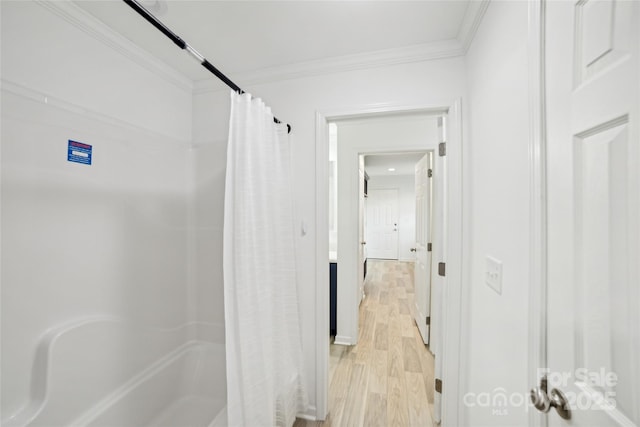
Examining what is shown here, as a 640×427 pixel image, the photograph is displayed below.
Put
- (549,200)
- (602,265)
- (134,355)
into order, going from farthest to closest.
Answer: (134,355)
(549,200)
(602,265)

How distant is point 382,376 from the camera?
2.21m

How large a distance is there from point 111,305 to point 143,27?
5.40 feet

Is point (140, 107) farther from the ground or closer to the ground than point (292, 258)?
farther from the ground

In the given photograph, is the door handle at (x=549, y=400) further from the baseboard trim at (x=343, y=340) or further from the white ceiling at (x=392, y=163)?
the white ceiling at (x=392, y=163)

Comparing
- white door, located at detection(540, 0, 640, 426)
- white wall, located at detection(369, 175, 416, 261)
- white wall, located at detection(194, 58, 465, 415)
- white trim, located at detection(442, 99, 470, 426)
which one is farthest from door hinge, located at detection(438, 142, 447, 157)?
white wall, located at detection(369, 175, 416, 261)

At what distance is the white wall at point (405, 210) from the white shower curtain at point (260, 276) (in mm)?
6336

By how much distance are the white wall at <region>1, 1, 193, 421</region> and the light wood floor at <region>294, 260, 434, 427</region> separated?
4.60 ft

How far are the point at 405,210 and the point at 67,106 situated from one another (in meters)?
7.30

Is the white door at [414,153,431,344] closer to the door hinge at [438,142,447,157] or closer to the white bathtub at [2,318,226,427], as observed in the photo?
the door hinge at [438,142,447,157]

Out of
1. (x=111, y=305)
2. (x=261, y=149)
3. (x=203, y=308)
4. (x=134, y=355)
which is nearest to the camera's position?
(x=261, y=149)

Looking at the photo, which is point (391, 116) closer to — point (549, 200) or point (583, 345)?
point (549, 200)

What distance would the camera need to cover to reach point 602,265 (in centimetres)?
56

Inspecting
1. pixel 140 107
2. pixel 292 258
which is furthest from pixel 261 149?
pixel 140 107

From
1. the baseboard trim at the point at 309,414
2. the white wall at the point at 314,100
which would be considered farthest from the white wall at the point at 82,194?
the baseboard trim at the point at 309,414
